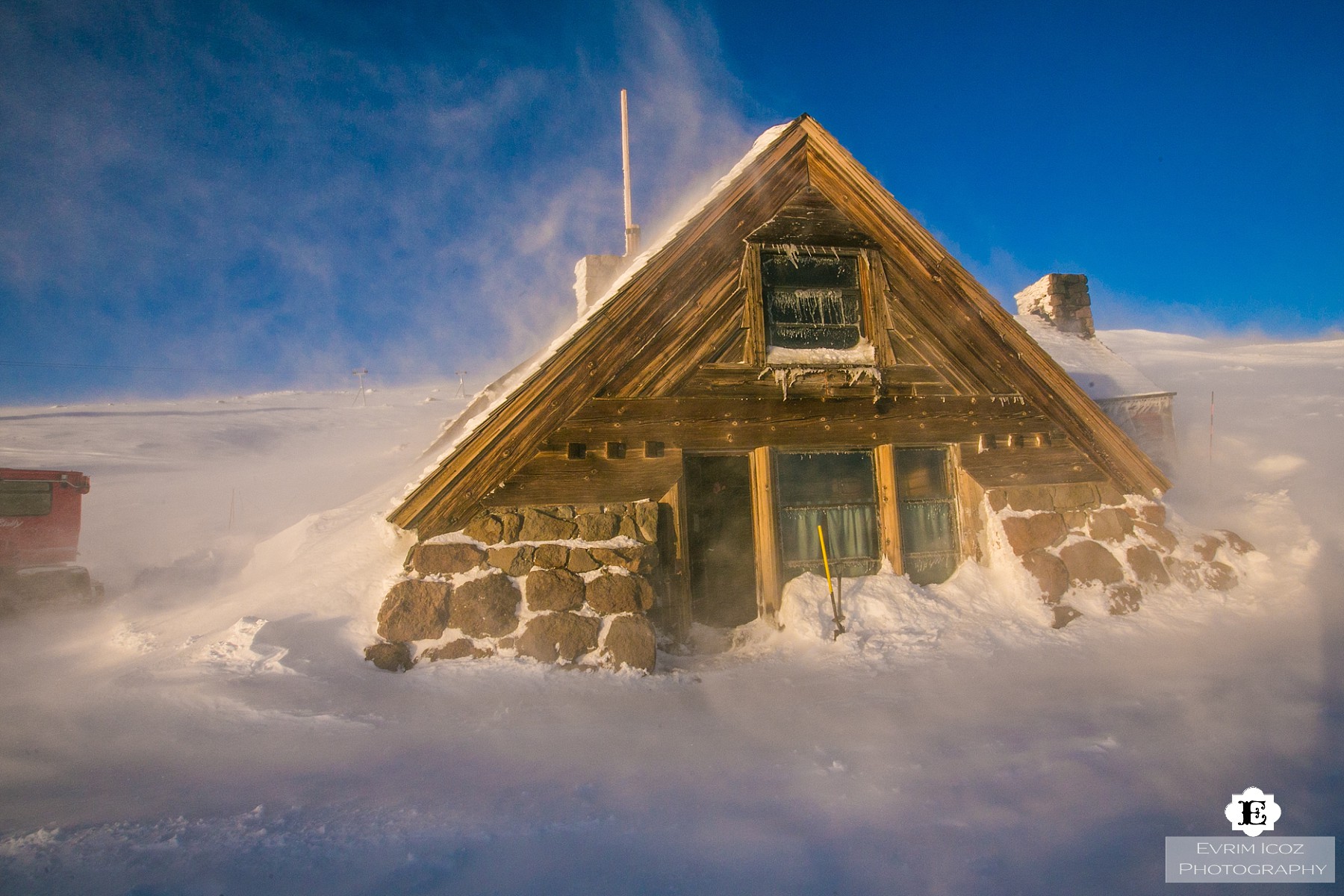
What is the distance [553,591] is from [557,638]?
1.27 feet

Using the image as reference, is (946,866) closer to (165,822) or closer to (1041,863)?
(1041,863)

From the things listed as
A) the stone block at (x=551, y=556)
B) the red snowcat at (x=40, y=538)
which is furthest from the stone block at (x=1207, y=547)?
the red snowcat at (x=40, y=538)

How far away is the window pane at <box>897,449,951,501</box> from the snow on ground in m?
0.96

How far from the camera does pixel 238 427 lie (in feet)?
143

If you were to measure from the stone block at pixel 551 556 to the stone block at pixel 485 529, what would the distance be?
35 centimetres

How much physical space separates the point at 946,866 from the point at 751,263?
5.54 metres

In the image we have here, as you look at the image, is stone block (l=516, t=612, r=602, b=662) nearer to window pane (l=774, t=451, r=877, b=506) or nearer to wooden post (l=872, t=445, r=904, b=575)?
window pane (l=774, t=451, r=877, b=506)

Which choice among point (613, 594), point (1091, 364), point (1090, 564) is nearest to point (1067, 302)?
point (1091, 364)

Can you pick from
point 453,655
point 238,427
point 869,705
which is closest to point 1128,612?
point 869,705

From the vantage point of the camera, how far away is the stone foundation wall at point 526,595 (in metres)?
5.07

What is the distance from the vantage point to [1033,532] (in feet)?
22.5

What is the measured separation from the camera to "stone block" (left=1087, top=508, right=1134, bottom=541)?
7.05 m

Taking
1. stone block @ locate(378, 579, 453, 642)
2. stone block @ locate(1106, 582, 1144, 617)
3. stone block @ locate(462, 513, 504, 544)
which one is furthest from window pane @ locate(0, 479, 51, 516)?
stone block @ locate(1106, 582, 1144, 617)

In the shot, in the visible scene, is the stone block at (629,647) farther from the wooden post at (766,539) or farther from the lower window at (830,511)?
the lower window at (830,511)
